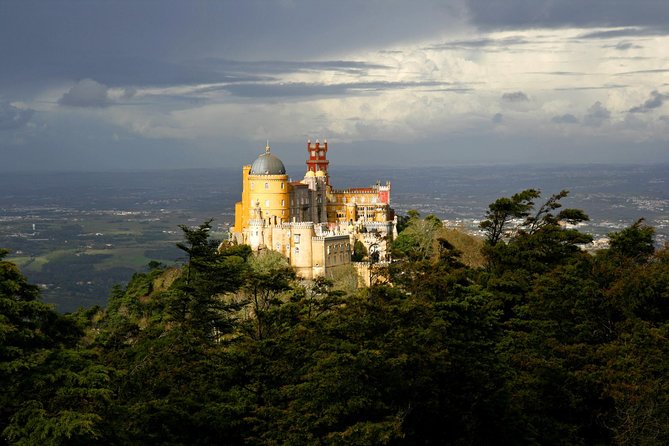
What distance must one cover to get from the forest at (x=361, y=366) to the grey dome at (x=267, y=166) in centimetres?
3008

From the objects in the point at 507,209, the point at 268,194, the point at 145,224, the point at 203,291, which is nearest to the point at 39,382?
the point at 203,291

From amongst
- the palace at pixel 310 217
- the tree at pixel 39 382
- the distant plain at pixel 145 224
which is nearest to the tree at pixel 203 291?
the tree at pixel 39 382

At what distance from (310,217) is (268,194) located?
20.7 ft

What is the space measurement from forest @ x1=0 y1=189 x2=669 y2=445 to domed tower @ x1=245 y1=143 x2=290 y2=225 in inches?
1124

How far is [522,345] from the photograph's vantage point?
109 ft

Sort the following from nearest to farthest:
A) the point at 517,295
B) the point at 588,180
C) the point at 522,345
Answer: the point at 522,345, the point at 517,295, the point at 588,180

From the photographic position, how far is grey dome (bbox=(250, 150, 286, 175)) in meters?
68.1

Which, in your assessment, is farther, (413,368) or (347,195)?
(347,195)

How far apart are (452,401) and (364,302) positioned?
3.97 metres

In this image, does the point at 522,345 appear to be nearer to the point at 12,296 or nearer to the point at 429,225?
the point at 12,296

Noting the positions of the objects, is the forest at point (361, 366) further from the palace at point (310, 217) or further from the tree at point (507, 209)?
the palace at point (310, 217)

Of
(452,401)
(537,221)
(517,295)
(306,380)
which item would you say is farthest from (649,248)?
(306,380)

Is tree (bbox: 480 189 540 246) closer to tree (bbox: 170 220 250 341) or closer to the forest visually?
the forest

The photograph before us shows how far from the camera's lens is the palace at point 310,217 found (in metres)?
60.3
